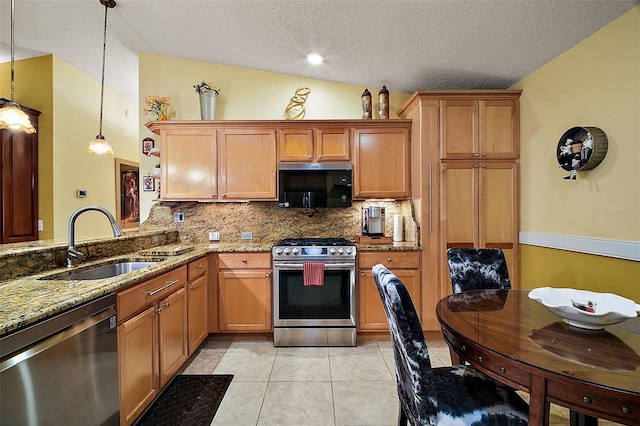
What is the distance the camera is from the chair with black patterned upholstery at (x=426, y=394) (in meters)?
1.11

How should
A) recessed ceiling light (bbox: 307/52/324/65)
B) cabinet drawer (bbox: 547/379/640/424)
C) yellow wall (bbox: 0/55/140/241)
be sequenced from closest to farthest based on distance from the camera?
cabinet drawer (bbox: 547/379/640/424) < recessed ceiling light (bbox: 307/52/324/65) < yellow wall (bbox: 0/55/140/241)

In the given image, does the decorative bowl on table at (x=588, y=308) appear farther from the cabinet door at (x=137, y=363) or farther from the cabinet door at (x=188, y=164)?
the cabinet door at (x=188, y=164)

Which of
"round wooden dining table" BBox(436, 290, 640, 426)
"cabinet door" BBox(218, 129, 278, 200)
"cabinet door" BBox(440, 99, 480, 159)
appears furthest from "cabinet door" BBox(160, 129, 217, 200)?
"round wooden dining table" BBox(436, 290, 640, 426)

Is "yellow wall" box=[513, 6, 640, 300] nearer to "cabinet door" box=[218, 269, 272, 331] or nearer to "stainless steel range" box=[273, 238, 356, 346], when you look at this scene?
"stainless steel range" box=[273, 238, 356, 346]

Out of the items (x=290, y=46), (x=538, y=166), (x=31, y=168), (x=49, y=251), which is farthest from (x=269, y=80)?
(x=31, y=168)

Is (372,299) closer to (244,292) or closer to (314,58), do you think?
(244,292)

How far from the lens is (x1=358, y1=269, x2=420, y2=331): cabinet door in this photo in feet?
9.25

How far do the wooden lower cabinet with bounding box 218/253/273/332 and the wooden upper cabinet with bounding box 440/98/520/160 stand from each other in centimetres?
215

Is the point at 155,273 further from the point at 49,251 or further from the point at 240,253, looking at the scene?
the point at 240,253

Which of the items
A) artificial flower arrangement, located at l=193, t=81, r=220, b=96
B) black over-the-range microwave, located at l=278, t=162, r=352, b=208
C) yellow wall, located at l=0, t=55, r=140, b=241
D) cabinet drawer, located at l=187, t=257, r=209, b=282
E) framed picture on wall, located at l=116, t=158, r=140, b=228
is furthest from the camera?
framed picture on wall, located at l=116, t=158, r=140, b=228

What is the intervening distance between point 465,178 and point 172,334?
2.90 meters

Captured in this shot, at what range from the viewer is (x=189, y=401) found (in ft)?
6.43

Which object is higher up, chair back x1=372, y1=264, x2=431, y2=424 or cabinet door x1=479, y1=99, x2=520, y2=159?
cabinet door x1=479, y1=99, x2=520, y2=159

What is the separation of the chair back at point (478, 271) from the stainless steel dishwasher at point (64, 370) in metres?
2.07
